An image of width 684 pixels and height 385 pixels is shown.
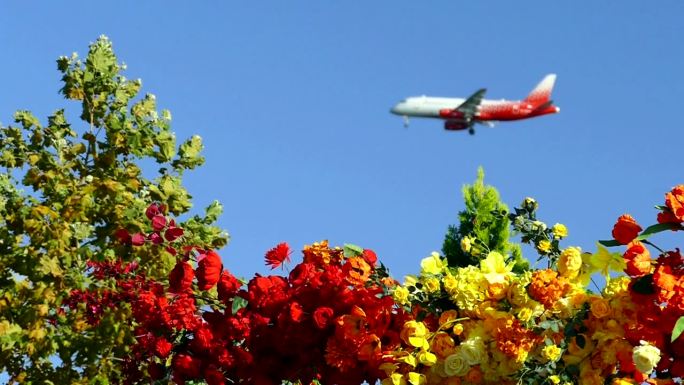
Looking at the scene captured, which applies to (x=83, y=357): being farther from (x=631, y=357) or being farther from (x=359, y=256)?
(x=631, y=357)

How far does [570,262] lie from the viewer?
5.70m

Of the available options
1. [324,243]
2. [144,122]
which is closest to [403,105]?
[144,122]

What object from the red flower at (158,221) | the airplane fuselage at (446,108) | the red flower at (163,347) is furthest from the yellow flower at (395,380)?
the airplane fuselage at (446,108)

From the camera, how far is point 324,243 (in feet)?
22.4

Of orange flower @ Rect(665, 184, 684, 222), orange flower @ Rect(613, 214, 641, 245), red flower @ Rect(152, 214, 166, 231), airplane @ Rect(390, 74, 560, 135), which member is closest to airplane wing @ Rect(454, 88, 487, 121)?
airplane @ Rect(390, 74, 560, 135)

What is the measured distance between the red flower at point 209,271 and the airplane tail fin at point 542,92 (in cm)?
6011

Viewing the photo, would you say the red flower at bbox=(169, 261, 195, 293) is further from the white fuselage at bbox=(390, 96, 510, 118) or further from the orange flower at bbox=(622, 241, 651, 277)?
the white fuselage at bbox=(390, 96, 510, 118)

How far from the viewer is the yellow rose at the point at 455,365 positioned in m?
5.83

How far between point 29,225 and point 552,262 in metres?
5.65

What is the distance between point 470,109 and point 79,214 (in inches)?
1899

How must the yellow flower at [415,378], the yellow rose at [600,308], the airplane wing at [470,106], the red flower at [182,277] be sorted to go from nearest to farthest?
1. the yellow rose at [600,308]
2. the yellow flower at [415,378]
3. the red flower at [182,277]
4. the airplane wing at [470,106]

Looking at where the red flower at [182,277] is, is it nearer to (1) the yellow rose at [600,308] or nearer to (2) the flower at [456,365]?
(2) the flower at [456,365]

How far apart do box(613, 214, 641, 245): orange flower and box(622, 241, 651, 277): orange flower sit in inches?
2.0

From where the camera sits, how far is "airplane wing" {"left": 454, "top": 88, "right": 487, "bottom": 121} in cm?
5504
